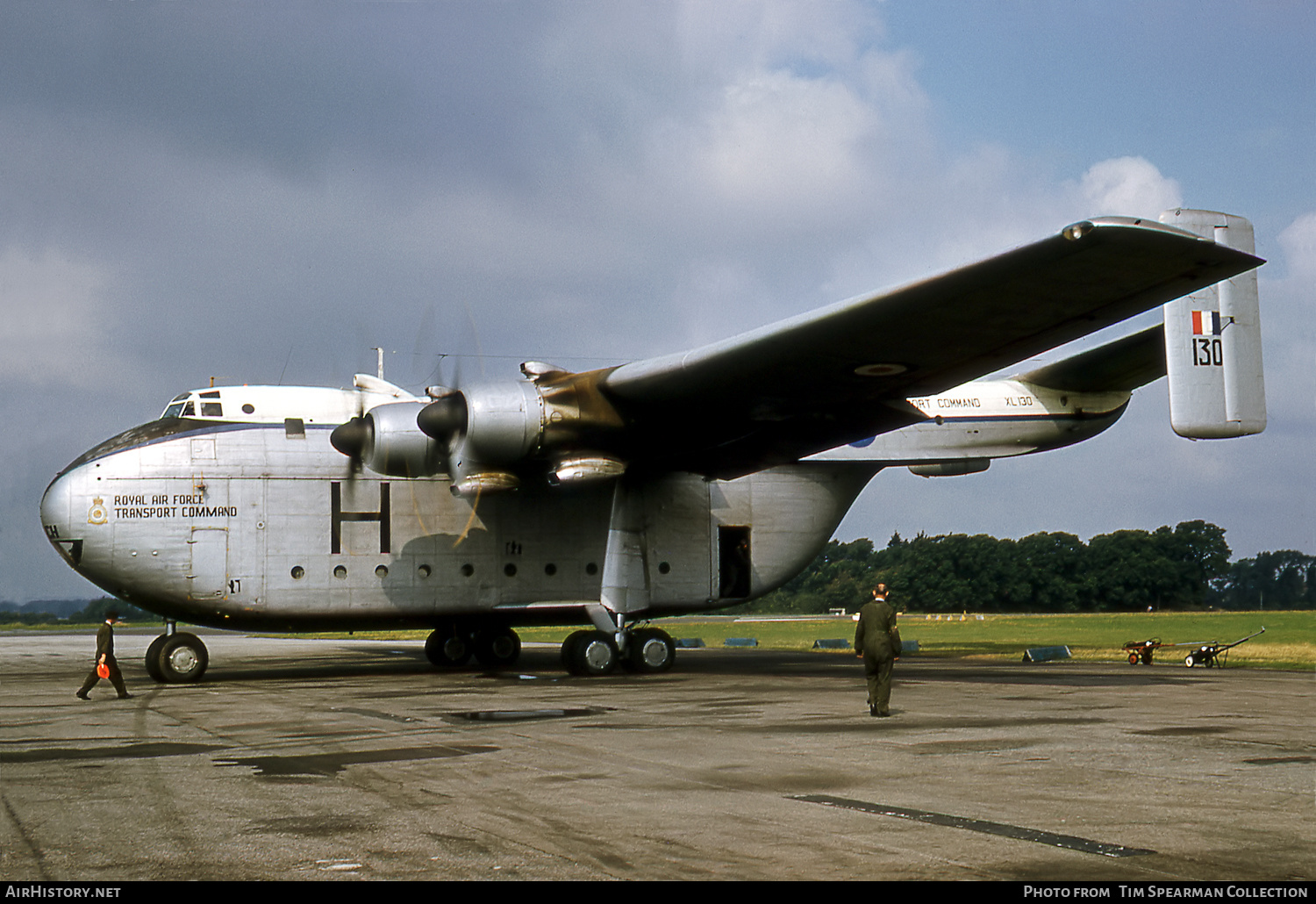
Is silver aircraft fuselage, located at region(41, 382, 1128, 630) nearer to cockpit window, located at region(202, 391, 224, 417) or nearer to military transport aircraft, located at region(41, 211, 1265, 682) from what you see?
military transport aircraft, located at region(41, 211, 1265, 682)

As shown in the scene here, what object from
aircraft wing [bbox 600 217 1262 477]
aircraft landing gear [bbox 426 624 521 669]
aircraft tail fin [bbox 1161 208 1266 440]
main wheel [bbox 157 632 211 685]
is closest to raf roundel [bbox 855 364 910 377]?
aircraft wing [bbox 600 217 1262 477]

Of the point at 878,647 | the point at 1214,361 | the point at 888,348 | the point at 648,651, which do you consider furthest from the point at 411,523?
the point at 1214,361

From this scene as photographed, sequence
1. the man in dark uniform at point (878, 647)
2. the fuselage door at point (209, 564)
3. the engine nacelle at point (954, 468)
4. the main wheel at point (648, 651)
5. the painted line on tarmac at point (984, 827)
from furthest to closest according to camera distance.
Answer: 1. the engine nacelle at point (954, 468)
2. the main wheel at point (648, 651)
3. the fuselage door at point (209, 564)
4. the man in dark uniform at point (878, 647)
5. the painted line on tarmac at point (984, 827)

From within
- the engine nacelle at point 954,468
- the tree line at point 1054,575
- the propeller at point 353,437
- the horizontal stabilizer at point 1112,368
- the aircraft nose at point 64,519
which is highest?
the horizontal stabilizer at point 1112,368

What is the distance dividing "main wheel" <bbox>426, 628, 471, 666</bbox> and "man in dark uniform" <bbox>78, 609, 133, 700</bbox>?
684 cm

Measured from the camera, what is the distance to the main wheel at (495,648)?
73.4 ft

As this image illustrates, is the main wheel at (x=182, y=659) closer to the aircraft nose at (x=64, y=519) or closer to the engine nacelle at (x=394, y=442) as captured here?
the aircraft nose at (x=64, y=519)

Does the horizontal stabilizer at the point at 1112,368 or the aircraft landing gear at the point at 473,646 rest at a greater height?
the horizontal stabilizer at the point at 1112,368

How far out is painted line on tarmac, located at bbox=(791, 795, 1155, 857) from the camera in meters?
5.42

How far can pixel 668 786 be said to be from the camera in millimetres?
7551

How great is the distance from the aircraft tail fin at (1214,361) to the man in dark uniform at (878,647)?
8.02m

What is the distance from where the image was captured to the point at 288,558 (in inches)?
722

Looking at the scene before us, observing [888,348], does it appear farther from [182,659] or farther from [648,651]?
[182,659]

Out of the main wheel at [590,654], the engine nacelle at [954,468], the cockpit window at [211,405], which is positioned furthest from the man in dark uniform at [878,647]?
the cockpit window at [211,405]
